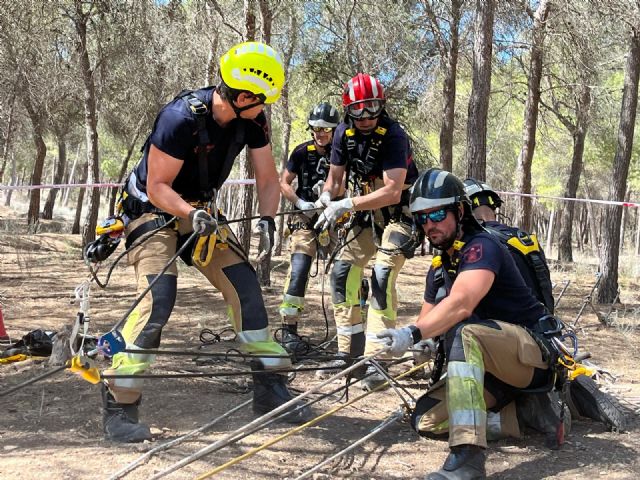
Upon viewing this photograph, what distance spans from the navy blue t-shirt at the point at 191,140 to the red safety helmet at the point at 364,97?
3.38 ft

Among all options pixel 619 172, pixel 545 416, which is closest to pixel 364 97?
pixel 545 416

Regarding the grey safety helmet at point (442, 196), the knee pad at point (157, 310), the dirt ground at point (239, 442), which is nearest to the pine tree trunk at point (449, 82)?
the dirt ground at point (239, 442)

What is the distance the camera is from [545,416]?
139 inches

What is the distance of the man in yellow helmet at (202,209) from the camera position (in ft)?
11.5

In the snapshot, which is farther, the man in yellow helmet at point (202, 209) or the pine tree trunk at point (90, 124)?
the pine tree trunk at point (90, 124)

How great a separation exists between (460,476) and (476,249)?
39.9 inches

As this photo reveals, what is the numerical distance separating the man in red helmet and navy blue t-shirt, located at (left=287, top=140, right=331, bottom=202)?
102 centimetres

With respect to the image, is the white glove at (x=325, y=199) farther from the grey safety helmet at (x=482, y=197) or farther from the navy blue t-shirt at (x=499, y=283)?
the navy blue t-shirt at (x=499, y=283)

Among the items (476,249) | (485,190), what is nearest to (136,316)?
(476,249)

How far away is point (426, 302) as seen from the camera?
12.2ft

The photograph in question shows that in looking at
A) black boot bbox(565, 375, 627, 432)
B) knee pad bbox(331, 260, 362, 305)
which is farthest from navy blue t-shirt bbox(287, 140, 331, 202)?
black boot bbox(565, 375, 627, 432)

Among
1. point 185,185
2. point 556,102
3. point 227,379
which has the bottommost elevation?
point 227,379

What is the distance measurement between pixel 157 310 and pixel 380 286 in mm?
1858

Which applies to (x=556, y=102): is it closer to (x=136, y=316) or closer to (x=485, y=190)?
(x=485, y=190)
